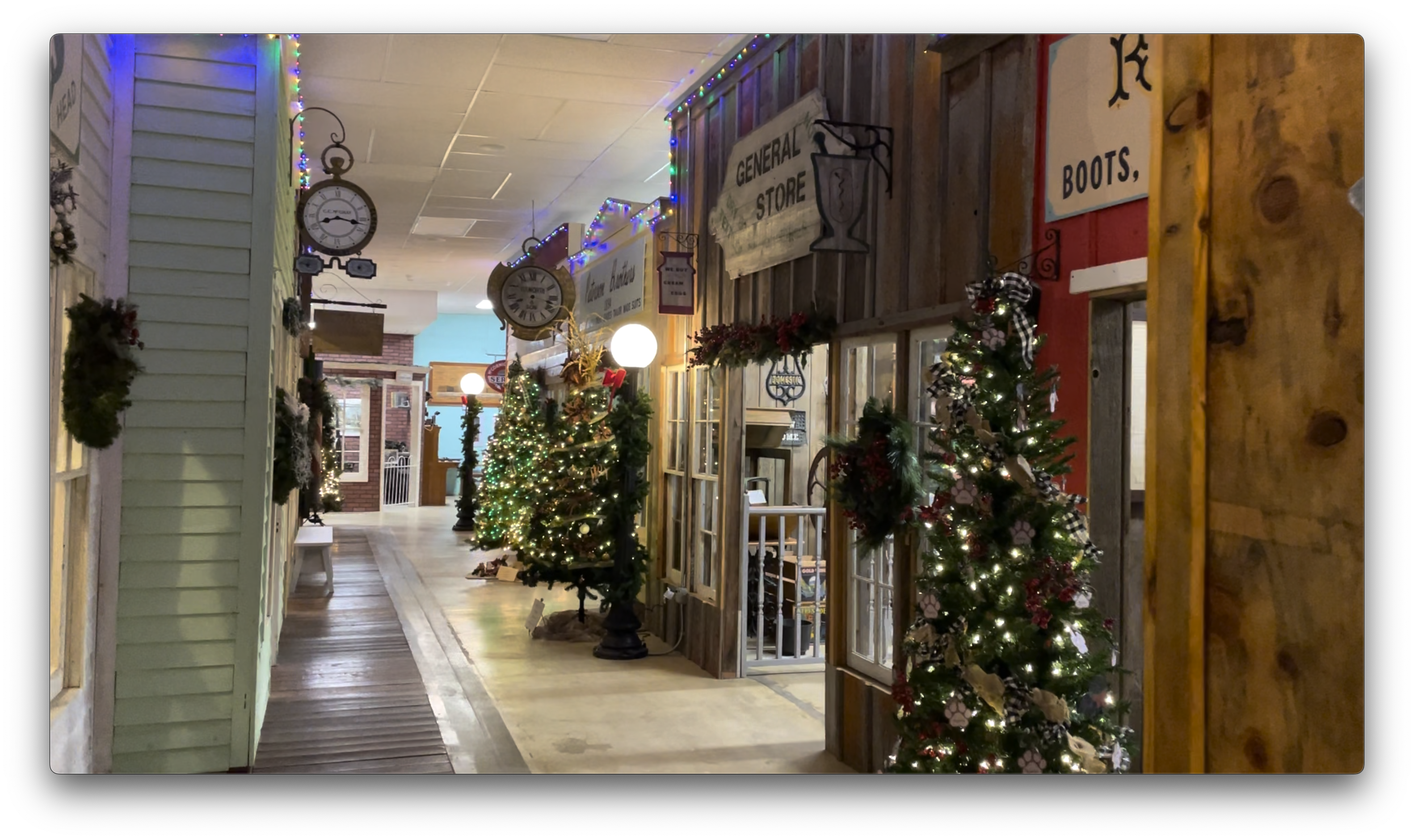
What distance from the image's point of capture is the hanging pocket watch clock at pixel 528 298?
30.2 feet

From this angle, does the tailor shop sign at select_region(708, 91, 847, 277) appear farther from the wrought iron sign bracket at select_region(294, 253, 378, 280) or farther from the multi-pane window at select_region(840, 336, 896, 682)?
the wrought iron sign bracket at select_region(294, 253, 378, 280)

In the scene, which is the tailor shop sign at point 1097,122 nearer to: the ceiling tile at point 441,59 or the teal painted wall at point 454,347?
the ceiling tile at point 441,59

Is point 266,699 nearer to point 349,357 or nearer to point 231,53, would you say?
point 231,53

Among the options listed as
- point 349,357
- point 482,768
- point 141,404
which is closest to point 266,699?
point 482,768

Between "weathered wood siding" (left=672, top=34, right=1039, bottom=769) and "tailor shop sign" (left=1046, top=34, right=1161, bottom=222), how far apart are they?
0.51 feet

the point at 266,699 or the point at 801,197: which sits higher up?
the point at 801,197

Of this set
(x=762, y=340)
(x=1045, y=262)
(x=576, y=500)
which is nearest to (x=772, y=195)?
(x=762, y=340)

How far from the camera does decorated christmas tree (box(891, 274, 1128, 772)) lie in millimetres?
3027

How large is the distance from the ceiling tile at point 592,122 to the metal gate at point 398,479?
1172cm

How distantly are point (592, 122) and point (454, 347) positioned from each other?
14.0m

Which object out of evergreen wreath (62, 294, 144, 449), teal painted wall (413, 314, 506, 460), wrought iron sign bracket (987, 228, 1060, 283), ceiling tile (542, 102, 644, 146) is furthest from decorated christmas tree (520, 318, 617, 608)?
teal painted wall (413, 314, 506, 460)

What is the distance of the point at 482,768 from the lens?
4.62m

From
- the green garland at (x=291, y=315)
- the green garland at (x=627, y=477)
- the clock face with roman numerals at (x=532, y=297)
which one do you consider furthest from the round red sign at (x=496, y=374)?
the green garland at (x=291, y=315)
